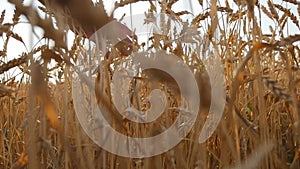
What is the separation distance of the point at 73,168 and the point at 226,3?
62cm

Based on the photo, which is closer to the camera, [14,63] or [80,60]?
[14,63]

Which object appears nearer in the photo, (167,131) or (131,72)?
(167,131)

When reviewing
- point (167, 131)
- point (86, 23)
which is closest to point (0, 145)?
point (167, 131)

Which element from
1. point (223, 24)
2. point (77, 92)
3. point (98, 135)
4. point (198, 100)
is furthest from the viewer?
point (223, 24)

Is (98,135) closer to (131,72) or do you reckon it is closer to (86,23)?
(131,72)

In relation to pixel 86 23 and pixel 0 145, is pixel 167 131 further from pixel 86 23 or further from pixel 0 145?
pixel 0 145

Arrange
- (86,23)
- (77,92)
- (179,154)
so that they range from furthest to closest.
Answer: (77,92) → (179,154) → (86,23)

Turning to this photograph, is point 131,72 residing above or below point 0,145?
above

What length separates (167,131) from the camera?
0.61m

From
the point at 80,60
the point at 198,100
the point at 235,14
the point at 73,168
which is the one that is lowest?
the point at 73,168

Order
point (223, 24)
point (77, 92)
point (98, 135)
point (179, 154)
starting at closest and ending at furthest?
point (179, 154) < point (98, 135) < point (77, 92) < point (223, 24)

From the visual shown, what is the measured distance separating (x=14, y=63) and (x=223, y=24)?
66 centimetres

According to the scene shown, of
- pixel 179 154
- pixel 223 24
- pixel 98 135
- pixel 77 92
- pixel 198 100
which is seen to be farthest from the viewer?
pixel 223 24

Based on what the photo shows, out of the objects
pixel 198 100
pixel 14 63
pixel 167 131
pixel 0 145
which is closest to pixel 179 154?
pixel 167 131
